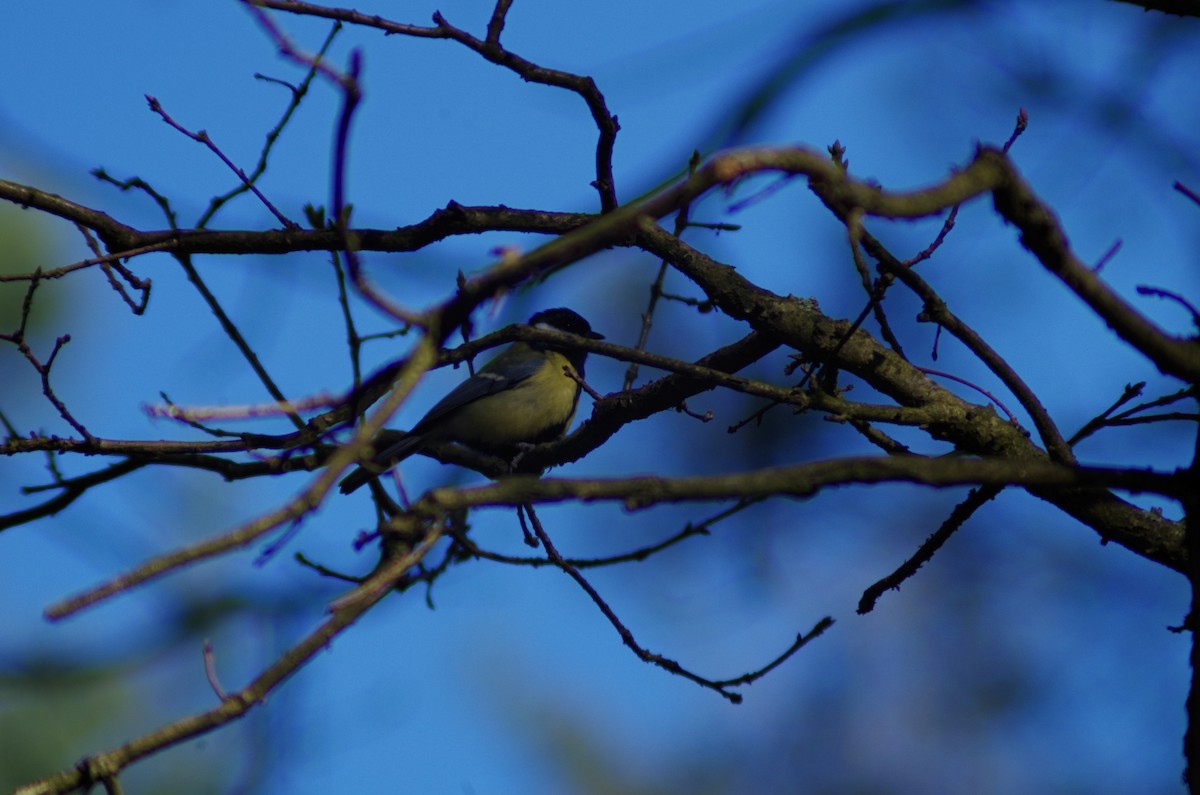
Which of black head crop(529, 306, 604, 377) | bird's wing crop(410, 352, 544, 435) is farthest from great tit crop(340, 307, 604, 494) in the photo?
black head crop(529, 306, 604, 377)

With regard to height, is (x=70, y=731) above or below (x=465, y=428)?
below

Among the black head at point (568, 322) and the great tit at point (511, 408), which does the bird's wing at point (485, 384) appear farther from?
the black head at point (568, 322)

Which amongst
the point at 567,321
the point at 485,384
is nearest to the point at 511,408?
the point at 485,384

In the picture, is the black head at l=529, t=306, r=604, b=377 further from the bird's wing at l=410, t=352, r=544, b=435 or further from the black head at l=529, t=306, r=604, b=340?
the bird's wing at l=410, t=352, r=544, b=435

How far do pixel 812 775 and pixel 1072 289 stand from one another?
9.81 m

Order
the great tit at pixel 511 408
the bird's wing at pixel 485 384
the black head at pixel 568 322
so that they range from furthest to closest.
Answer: the black head at pixel 568 322
the great tit at pixel 511 408
the bird's wing at pixel 485 384

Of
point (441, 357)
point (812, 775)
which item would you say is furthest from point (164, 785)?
point (812, 775)

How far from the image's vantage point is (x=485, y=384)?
5754mm

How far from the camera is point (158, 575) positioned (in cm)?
131

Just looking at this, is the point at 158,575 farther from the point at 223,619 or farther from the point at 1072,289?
the point at 223,619

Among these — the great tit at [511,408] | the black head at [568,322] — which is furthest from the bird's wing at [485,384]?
the black head at [568,322]

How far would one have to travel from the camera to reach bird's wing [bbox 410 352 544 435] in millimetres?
5426

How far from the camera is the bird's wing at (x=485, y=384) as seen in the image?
5.43m

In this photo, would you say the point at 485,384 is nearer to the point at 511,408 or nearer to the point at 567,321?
the point at 511,408
